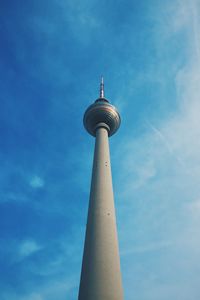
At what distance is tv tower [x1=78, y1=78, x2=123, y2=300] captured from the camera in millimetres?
25609

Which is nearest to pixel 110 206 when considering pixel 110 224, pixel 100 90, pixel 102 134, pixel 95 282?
pixel 110 224

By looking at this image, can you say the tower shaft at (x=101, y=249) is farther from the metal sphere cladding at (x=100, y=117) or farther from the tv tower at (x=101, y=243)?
the metal sphere cladding at (x=100, y=117)

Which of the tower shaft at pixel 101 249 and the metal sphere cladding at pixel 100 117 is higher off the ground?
the metal sphere cladding at pixel 100 117

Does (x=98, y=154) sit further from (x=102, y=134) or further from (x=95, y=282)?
(x=95, y=282)

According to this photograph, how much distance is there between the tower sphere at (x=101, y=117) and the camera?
56.8 m

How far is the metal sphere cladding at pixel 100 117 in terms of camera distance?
56781mm

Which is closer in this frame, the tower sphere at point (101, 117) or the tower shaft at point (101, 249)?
the tower shaft at point (101, 249)

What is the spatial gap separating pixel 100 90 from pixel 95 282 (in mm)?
55747

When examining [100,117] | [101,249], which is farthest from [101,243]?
[100,117]

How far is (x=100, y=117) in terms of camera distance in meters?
56.8

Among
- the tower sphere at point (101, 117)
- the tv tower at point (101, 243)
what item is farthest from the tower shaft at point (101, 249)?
the tower sphere at point (101, 117)

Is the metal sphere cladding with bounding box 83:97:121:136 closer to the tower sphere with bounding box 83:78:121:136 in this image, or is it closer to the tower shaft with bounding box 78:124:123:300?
the tower sphere with bounding box 83:78:121:136

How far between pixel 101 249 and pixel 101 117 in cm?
3385

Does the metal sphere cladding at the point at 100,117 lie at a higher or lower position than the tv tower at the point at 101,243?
higher
